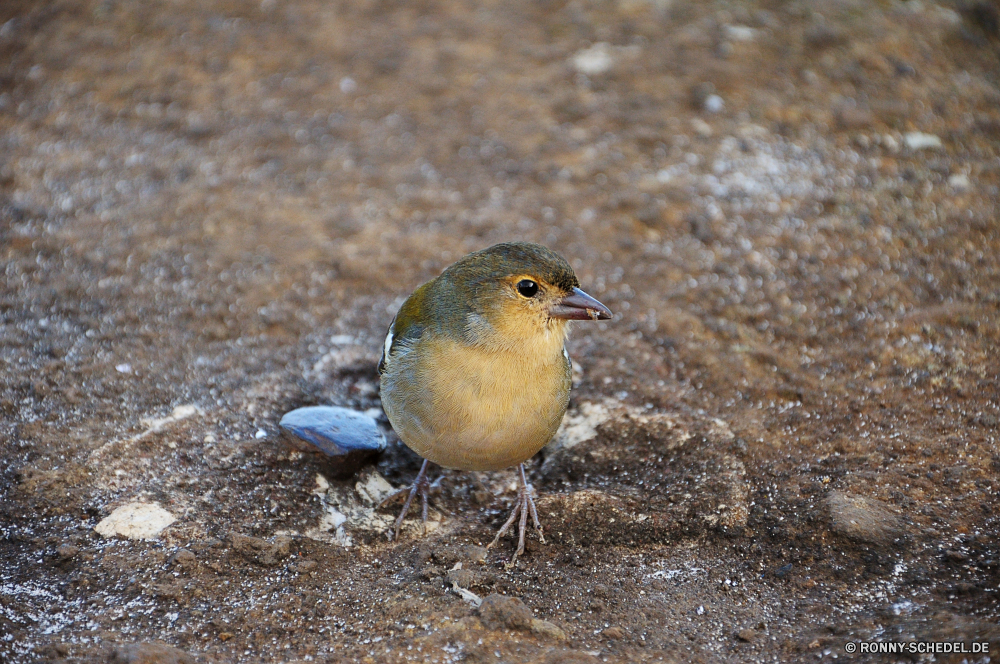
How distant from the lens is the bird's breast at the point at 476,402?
3.36 metres

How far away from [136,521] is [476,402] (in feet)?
5.05

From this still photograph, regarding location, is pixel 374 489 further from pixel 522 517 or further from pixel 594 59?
pixel 594 59

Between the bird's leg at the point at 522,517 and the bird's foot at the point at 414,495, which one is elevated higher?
the bird's leg at the point at 522,517

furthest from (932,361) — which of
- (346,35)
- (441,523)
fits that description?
(346,35)

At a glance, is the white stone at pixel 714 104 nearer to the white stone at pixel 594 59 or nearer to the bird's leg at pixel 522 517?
the white stone at pixel 594 59

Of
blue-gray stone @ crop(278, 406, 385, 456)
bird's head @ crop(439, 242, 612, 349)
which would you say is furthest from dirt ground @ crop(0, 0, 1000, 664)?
bird's head @ crop(439, 242, 612, 349)

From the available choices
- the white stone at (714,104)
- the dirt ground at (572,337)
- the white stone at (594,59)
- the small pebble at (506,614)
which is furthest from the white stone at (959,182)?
the small pebble at (506,614)

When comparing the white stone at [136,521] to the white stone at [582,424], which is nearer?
the white stone at [136,521]

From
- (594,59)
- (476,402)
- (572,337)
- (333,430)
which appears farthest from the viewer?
(594,59)

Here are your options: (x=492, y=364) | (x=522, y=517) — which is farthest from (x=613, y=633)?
(x=492, y=364)

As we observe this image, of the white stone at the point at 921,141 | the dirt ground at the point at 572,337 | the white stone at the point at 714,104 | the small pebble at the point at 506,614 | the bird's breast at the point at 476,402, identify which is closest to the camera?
the small pebble at the point at 506,614

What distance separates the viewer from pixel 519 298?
3.49m

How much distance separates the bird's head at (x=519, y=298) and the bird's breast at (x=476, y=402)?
0.09m

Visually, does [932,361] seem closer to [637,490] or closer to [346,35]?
[637,490]
